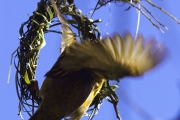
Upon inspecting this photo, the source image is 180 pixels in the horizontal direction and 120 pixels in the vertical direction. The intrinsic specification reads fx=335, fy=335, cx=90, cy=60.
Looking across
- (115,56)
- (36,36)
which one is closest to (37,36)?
(36,36)

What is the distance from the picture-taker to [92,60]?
1.10m

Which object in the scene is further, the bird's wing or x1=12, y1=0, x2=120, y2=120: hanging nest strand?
x1=12, y1=0, x2=120, y2=120: hanging nest strand

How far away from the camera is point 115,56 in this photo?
102 centimetres

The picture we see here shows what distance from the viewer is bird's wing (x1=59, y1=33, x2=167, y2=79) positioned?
92 cm

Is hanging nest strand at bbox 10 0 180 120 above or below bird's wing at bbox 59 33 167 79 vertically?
above

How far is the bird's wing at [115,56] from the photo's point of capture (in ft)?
3.02

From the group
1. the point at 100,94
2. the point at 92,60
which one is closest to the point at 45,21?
the point at 92,60

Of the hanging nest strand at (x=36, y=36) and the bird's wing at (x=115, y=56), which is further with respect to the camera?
the hanging nest strand at (x=36, y=36)

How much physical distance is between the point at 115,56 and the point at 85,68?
208mm

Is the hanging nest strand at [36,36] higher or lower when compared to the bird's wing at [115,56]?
higher

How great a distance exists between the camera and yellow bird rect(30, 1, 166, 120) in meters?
0.96

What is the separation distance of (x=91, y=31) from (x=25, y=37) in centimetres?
24

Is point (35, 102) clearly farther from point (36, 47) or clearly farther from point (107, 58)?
point (107, 58)

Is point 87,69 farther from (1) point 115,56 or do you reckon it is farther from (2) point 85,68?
(1) point 115,56
